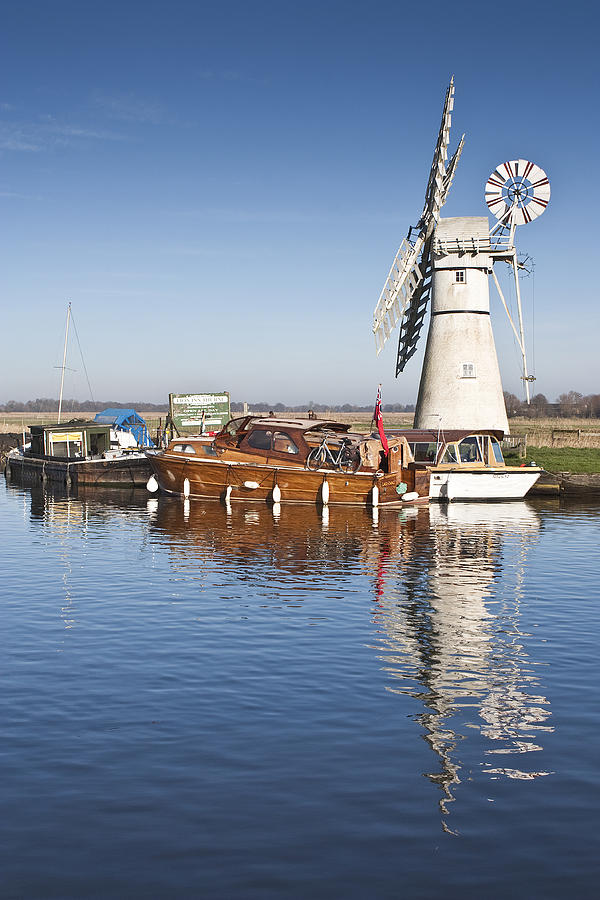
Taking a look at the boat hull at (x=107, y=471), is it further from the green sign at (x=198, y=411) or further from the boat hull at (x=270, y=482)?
the boat hull at (x=270, y=482)

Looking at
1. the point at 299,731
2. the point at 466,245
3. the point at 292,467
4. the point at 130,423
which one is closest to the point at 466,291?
the point at 466,245

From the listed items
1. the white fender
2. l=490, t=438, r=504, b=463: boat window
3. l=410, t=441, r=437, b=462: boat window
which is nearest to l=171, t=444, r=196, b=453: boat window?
the white fender

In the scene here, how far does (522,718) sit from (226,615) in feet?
26.0

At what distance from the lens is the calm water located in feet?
26.9

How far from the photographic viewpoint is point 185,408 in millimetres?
58000

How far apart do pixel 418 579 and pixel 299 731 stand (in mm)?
11753

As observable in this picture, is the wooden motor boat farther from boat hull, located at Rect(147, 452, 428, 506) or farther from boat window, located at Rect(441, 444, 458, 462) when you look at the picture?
boat window, located at Rect(441, 444, 458, 462)

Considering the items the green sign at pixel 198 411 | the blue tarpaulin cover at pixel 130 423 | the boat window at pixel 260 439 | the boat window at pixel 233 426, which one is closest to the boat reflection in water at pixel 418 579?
the boat window at pixel 260 439

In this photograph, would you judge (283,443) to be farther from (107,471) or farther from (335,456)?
(107,471)

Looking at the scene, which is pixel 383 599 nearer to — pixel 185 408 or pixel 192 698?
pixel 192 698

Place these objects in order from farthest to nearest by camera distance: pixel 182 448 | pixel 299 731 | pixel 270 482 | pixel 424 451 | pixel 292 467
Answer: pixel 424 451, pixel 182 448, pixel 270 482, pixel 292 467, pixel 299 731

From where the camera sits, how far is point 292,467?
38.8 metres

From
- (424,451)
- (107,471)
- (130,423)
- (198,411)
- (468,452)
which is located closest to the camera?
(468,452)

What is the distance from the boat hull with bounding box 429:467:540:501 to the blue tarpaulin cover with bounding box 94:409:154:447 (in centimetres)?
2406
